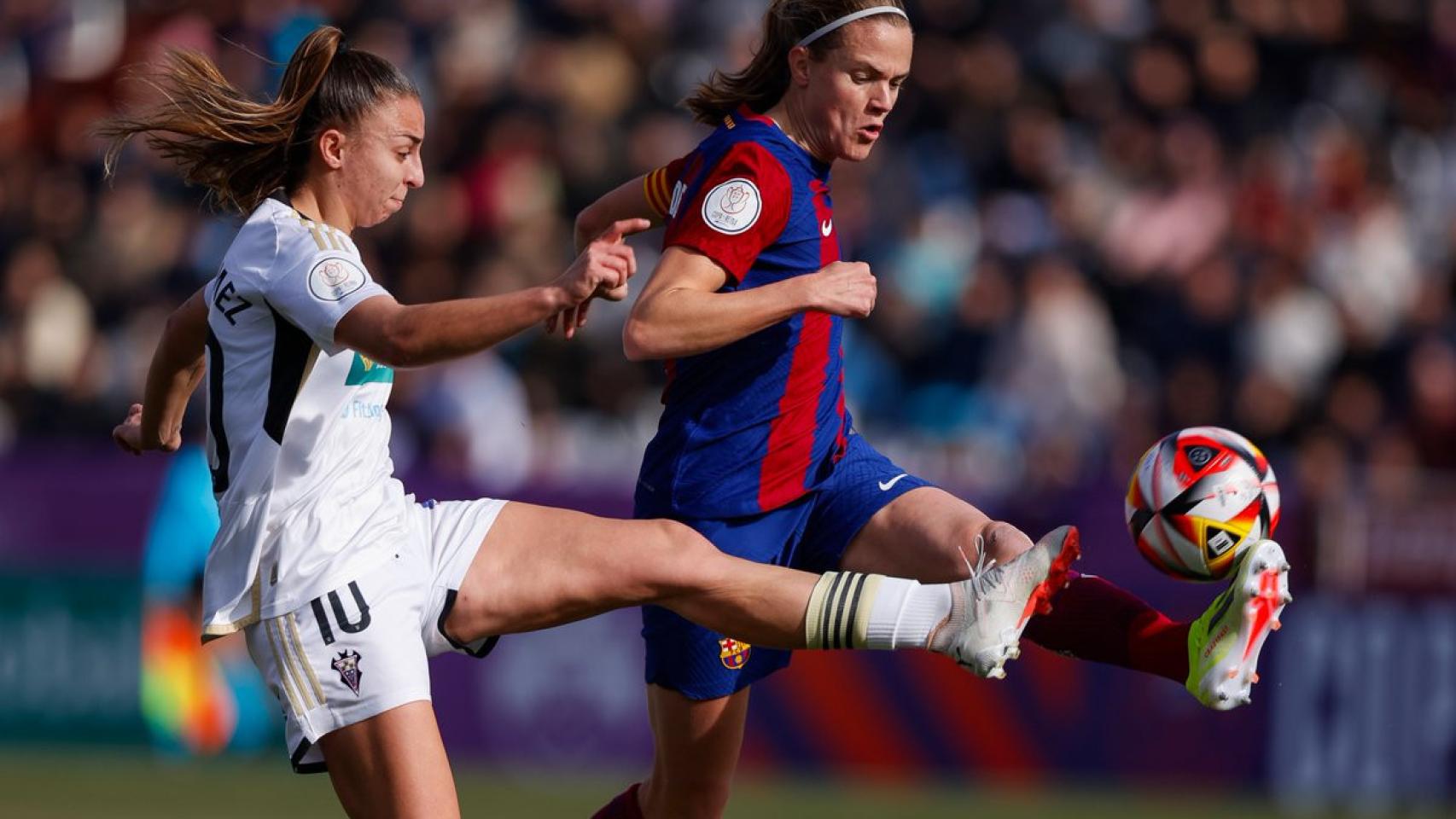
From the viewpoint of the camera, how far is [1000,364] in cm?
1361

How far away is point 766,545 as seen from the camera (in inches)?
252

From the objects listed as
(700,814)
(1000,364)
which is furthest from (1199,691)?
(1000,364)

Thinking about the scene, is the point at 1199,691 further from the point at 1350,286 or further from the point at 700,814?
the point at 1350,286

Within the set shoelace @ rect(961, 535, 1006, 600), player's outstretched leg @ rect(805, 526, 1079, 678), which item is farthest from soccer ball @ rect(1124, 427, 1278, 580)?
shoelace @ rect(961, 535, 1006, 600)

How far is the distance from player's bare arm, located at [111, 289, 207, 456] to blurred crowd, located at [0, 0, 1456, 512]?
21.2 ft

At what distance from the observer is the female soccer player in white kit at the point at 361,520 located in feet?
17.7

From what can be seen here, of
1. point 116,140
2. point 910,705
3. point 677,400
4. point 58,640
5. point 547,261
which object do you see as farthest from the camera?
point 547,261

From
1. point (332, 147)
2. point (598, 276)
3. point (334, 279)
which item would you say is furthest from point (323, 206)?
point (598, 276)

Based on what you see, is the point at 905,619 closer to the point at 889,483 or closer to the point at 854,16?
the point at 889,483

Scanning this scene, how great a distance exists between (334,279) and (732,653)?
1.89m

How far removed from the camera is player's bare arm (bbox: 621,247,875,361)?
5738mm

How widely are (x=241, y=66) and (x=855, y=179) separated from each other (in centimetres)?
513

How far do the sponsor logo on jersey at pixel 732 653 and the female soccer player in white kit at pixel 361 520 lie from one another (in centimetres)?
72

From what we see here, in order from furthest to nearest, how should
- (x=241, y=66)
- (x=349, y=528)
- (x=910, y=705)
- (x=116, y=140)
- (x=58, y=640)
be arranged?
(x=241, y=66)
(x=58, y=640)
(x=910, y=705)
(x=116, y=140)
(x=349, y=528)
